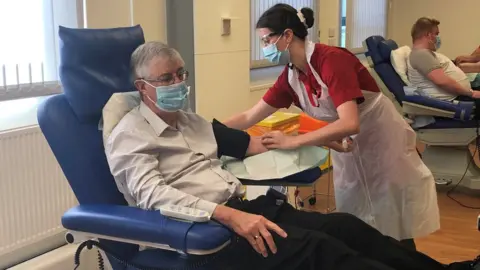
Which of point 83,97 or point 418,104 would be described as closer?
point 83,97

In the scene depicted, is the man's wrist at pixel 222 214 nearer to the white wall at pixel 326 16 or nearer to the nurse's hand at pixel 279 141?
the nurse's hand at pixel 279 141

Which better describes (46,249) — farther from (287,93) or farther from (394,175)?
(394,175)

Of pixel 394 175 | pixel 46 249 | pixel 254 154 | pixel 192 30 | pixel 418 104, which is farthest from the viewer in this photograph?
pixel 418 104

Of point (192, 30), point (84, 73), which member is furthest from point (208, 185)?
point (192, 30)

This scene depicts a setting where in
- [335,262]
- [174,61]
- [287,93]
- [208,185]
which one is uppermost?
[174,61]

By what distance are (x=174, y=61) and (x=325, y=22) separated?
10.7ft

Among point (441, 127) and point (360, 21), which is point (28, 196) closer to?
point (441, 127)

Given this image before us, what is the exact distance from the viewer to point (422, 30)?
3812 mm

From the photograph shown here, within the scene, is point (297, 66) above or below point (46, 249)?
above

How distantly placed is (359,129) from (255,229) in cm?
80

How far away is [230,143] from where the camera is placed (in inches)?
81.6

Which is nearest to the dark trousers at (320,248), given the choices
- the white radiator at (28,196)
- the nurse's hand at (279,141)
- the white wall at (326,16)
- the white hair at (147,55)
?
the nurse's hand at (279,141)

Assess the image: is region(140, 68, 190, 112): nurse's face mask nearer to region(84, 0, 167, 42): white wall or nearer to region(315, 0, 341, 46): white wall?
region(84, 0, 167, 42): white wall

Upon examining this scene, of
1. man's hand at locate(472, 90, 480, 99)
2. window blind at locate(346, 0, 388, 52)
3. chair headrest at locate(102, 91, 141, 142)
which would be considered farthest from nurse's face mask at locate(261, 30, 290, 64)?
window blind at locate(346, 0, 388, 52)
